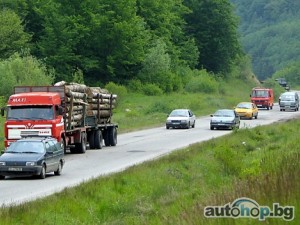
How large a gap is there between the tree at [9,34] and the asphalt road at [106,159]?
903 inches

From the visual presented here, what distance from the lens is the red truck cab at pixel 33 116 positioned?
35031 mm

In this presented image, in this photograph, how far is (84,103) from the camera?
40500 mm

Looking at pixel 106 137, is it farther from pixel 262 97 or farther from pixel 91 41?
pixel 262 97

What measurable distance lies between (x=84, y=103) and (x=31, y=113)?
532 centimetres

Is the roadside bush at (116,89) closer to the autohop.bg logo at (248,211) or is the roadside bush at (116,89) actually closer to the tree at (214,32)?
the tree at (214,32)

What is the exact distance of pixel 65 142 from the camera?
121 ft

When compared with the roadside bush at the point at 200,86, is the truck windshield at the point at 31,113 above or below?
above

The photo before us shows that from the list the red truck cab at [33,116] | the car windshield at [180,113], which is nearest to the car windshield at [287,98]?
the car windshield at [180,113]

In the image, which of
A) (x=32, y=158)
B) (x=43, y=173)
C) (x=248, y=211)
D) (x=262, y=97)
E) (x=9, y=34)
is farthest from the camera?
(x=262, y=97)

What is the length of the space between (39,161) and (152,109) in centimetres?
5007

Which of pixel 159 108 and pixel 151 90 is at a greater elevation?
pixel 151 90

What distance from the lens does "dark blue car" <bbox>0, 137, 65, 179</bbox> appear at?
1095 inches

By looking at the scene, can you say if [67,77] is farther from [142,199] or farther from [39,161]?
[142,199]

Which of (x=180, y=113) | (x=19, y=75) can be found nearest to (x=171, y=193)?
(x=180, y=113)
